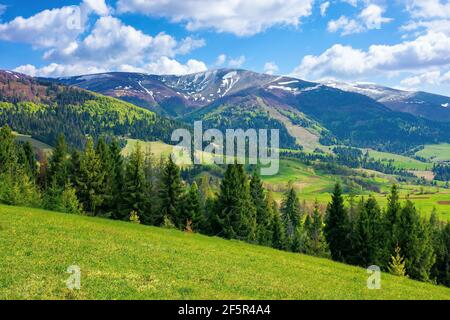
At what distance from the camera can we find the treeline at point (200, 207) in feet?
243

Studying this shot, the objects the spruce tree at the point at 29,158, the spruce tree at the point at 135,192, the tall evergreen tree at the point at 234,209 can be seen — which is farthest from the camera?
the spruce tree at the point at 29,158

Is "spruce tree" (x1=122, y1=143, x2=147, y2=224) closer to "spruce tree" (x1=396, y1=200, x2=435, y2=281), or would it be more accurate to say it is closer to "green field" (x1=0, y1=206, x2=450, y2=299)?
"green field" (x1=0, y1=206, x2=450, y2=299)

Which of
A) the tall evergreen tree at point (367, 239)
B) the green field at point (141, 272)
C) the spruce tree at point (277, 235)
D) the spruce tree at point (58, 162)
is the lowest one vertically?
the spruce tree at point (277, 235)

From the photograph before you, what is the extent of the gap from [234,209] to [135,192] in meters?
20.9

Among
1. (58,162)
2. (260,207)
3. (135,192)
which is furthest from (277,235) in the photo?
(58,162)

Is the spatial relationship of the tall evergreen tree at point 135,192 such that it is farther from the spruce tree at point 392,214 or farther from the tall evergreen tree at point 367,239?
the spruce tree at point 392,214

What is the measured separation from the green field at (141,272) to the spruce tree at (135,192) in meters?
39.7

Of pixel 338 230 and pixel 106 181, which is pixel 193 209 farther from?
pixel 338 230

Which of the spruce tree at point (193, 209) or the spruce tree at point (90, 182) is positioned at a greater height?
the spruce tree at point (90, 182)

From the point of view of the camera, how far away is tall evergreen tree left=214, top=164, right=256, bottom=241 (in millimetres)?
84344

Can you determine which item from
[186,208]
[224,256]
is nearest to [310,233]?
[186,208]

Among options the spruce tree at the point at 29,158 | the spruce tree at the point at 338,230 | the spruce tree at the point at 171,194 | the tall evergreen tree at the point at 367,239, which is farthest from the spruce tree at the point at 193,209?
the spruce tree at the point at 29,158

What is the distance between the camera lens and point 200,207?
90.2m
